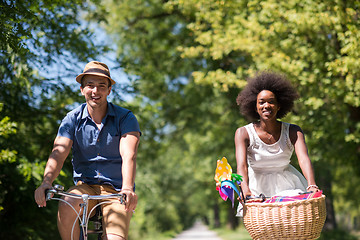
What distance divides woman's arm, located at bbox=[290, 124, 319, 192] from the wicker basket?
34 cm

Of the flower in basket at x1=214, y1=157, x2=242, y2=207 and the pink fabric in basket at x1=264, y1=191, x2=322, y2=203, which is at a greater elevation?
the flower in basket at x1=214, y1=157, x2=242, y2=207

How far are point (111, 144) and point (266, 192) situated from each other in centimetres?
151

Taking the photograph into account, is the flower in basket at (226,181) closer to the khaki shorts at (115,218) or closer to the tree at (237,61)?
the khaki shorts at (115,218)

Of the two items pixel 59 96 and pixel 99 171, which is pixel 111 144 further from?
pixel 59 96

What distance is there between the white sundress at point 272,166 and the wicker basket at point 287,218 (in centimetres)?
65

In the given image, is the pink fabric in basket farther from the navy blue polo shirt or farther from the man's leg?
the man's leg

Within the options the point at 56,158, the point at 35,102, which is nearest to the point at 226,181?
the point at 56,158

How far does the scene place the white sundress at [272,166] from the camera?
4.19m

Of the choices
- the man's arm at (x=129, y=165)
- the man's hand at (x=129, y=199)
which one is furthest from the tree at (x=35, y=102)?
the man's hand at (x=129, y=199)

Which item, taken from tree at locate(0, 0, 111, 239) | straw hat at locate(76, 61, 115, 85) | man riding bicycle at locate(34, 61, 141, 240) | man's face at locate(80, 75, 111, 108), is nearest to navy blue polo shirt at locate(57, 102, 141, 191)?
man riding bicycle at locate(34, 61, 141, 240)

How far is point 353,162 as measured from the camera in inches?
491

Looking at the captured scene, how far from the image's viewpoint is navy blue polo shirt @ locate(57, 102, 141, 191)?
375 centimetres

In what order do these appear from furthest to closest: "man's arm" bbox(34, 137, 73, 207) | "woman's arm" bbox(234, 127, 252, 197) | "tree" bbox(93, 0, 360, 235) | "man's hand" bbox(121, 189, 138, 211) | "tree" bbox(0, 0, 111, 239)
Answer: "tree" bbox(93, 0, 360, 235), "tree" bbox(0, 0, 111, 239), "woman's arm" bbox(234, 127, 252, 197), "man's arm" bbox(34, 137, 73, 207), "man's hand" bbox(121, 189, 138, 211)

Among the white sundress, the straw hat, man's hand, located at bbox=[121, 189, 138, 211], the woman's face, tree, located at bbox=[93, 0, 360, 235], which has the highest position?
tree, located at bbox=[93, 0, 360, 235]
